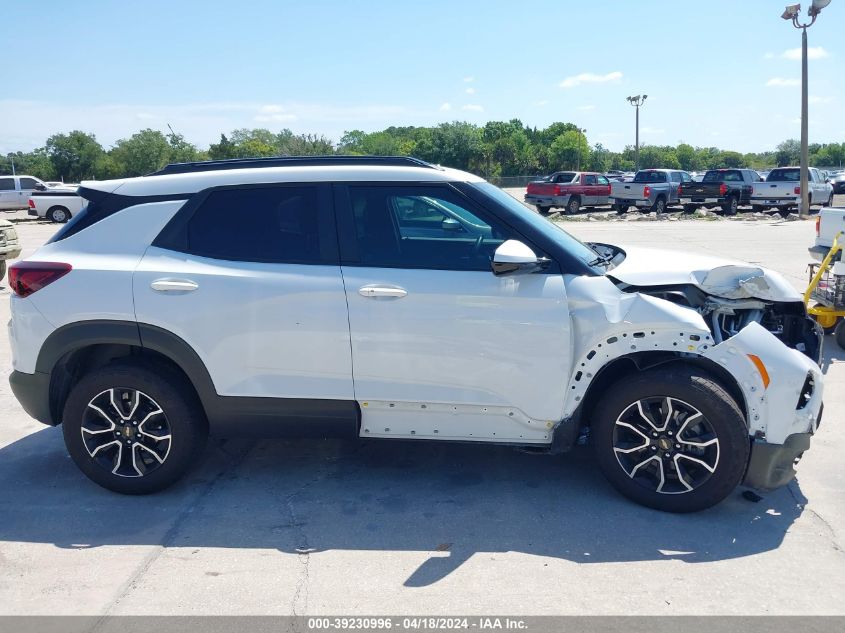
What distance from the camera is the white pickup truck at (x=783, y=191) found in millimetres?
27656

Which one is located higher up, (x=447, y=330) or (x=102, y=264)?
(x=102, y=264)

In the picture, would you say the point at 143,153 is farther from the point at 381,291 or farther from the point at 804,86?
the point at 381,291

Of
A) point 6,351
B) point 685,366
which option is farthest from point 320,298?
point 6,351

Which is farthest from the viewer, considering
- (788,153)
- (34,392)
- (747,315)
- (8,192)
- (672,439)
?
(788,153)

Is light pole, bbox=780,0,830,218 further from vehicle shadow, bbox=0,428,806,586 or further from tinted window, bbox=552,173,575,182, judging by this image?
vehicle shadow, bbox=0,428,806,586

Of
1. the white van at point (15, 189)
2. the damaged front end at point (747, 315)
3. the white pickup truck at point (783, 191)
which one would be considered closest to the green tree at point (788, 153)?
the white pickup truck at point (783, 191)

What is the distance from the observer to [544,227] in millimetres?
4453

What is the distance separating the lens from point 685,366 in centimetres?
411

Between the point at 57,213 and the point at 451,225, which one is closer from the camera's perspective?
the point at 451,225

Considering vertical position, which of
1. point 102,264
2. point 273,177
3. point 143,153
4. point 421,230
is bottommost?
point 102,264

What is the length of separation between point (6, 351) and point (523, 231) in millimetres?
6187

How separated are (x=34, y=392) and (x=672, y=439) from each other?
12.2 ft

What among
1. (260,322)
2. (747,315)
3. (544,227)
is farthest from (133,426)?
(747,315)

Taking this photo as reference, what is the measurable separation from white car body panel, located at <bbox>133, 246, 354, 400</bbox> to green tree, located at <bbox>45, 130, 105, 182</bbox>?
66.3 metres
